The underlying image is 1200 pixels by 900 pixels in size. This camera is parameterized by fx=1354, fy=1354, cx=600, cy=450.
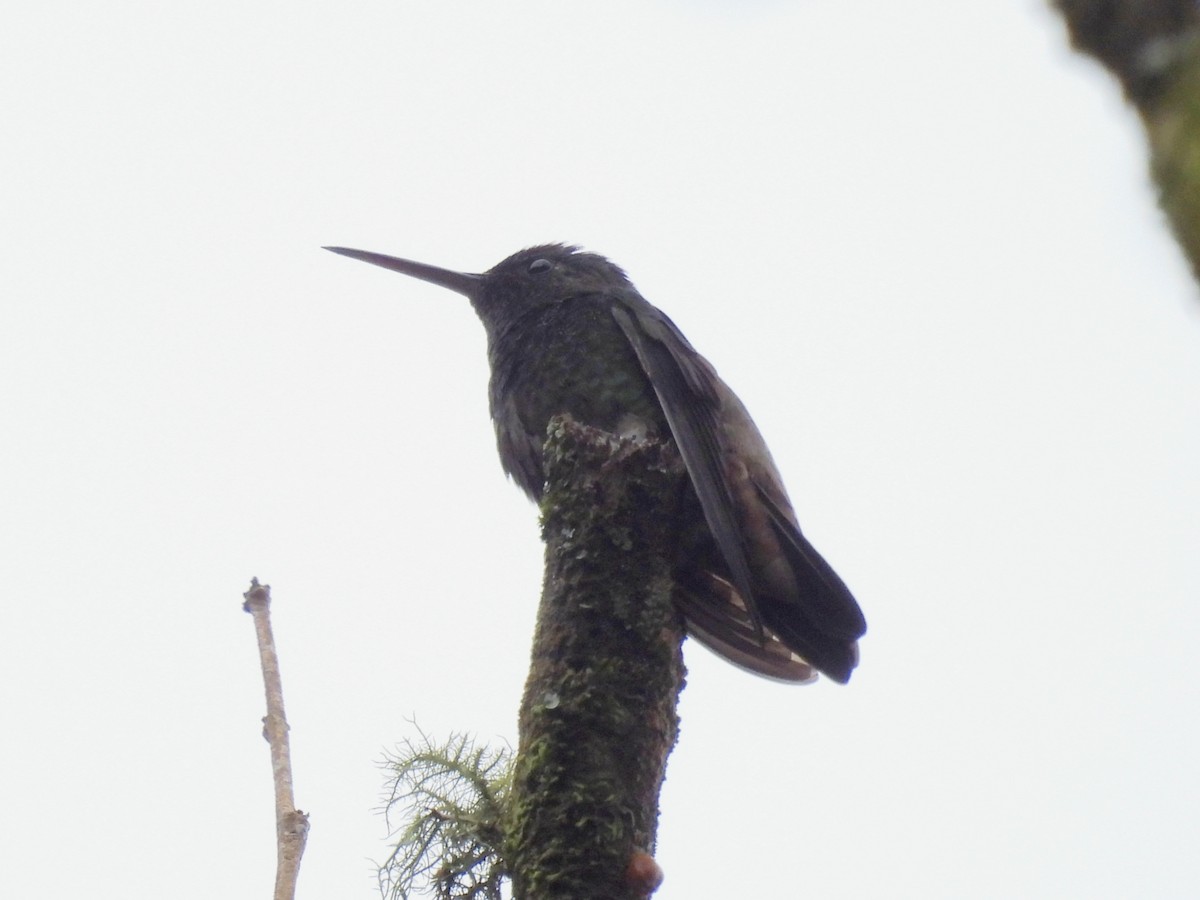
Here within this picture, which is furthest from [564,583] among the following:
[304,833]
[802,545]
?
[802,545]

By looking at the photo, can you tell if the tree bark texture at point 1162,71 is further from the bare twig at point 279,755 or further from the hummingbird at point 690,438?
the hummingbird at point 690,438

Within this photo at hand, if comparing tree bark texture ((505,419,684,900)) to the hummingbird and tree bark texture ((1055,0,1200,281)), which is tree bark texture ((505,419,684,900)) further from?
tree bark texture ((1055,0,1200,281))

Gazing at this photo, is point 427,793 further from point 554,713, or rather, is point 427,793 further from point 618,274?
point 618,274

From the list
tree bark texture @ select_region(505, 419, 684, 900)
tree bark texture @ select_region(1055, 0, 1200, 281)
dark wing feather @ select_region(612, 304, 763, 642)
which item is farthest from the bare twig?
tree bark texture @ select_region(1055, 0, 1200, 281)

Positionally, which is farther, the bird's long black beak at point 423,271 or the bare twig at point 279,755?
the bird's long black beak at point 423,271

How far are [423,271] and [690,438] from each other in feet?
8.09

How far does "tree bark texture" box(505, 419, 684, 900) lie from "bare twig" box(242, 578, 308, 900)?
496mm

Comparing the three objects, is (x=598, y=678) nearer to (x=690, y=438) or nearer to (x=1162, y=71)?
(x=690, y=438)

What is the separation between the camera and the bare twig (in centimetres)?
242

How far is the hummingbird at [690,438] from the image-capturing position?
4.30 metres

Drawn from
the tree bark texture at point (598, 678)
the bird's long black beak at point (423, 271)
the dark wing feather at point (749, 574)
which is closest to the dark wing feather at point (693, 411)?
the dark wing feather at point (749, 574)

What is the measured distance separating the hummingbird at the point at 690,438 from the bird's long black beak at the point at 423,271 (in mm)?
240

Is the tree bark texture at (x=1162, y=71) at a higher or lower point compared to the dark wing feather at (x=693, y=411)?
lower

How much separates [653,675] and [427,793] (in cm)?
63
